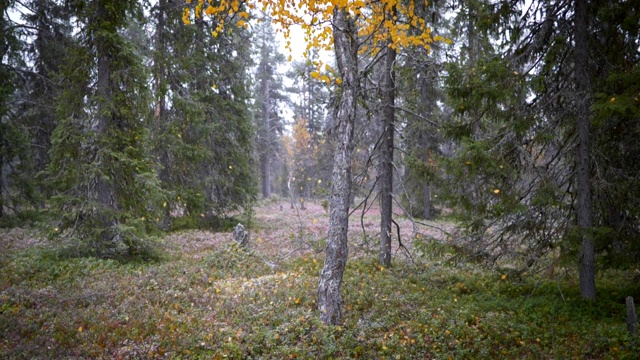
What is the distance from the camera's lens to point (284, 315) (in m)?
8.00

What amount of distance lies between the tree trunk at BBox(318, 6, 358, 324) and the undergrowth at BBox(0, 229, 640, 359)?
48cm

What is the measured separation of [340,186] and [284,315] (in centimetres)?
277

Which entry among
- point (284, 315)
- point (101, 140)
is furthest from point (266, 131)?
point (284, 315)

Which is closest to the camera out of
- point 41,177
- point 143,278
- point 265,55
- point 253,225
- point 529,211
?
point 529,211

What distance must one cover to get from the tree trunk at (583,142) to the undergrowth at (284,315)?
81 cm

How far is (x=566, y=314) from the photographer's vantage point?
27.1 ft

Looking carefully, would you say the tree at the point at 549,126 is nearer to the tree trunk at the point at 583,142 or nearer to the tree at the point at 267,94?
the tree trunk at the point at 583,142

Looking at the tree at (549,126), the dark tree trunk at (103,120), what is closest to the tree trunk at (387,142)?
the tree at (549,126)

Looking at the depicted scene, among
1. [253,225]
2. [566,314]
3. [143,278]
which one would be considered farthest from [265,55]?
[566,314]

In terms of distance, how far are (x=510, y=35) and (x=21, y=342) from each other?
1128 centimetres

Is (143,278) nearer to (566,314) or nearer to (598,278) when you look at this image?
(566,314)

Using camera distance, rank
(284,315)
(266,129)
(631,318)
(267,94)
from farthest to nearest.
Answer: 1. (267,94)
2. (266,129)
3. (284,315)
4. (631,318)

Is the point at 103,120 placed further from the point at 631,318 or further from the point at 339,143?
the point at 631,318

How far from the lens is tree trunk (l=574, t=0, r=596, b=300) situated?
27.4ft
